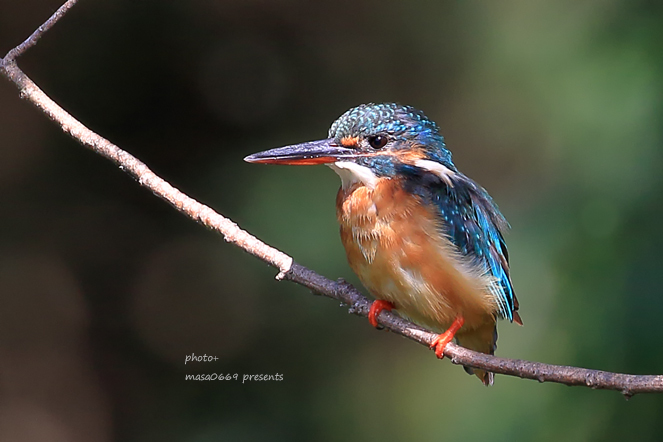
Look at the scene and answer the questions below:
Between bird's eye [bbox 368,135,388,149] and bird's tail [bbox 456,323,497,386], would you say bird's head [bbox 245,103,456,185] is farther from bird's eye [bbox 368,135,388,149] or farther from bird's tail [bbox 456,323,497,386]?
bird's tail [bbox 456,323,497,386]

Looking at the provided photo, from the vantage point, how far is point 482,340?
2010 millimetres

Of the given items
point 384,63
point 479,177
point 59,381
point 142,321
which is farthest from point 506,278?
point 59,381

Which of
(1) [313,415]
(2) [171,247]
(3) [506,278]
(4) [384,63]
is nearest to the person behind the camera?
(3) [506,278]

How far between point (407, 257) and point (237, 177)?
126 centimetres

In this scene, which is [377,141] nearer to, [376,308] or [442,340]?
[376,308]

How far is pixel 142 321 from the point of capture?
10.4 feet

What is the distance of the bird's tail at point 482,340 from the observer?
1981 mm

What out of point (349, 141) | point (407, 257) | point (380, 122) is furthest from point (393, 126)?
point (407, 257)

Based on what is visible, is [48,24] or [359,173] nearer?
[48,24]

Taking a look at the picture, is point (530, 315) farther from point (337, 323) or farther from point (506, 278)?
point (337, 323)

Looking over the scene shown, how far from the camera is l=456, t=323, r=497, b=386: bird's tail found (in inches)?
78.0

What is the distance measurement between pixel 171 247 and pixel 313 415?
1025 mm

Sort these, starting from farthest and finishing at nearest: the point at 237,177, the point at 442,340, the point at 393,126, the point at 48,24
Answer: the point at 237,177
the point at 393,126
the point at 442,340
the point at 48,24

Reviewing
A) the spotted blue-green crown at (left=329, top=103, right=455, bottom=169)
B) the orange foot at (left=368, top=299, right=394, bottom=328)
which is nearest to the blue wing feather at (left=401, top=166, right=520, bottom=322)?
the spotted blue-green crown at (left=329, top=103, right=455, bottom=169)
